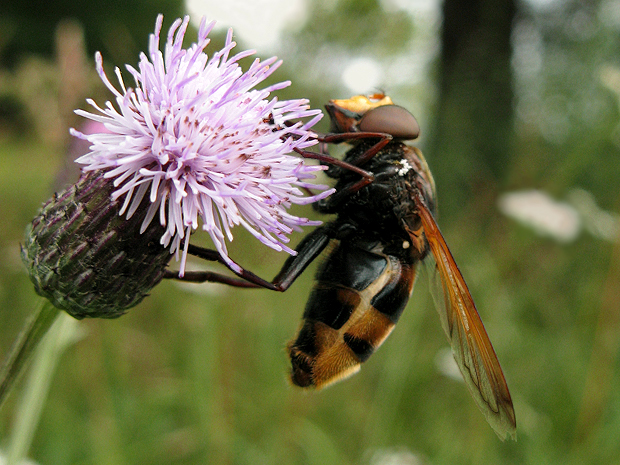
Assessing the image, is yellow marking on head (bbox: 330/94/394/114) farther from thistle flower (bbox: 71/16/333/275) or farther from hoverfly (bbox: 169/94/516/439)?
thistle flower (bbox: 71/16/333/275)

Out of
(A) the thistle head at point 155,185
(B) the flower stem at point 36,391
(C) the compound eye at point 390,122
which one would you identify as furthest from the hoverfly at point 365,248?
(B) the flower stem at point 36,391

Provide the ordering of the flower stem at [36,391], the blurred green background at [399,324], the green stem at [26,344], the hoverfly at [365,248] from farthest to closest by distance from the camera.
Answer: the blurred green background at [399,324] → the hoverfly at [365,248] → the flower stem at [36,391] → the green stem at [26,344]

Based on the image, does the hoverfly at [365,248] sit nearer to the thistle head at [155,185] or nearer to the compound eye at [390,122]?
the compound eye at [390,122]

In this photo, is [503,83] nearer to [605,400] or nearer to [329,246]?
[605,400]

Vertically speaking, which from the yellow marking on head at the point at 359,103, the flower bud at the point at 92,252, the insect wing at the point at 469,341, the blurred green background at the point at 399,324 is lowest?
the blurred green background at the point at 399,324

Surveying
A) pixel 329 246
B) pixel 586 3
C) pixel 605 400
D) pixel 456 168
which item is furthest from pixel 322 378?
pixel 586 3

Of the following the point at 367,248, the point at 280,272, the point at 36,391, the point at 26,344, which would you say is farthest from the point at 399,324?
the point at 26,344
